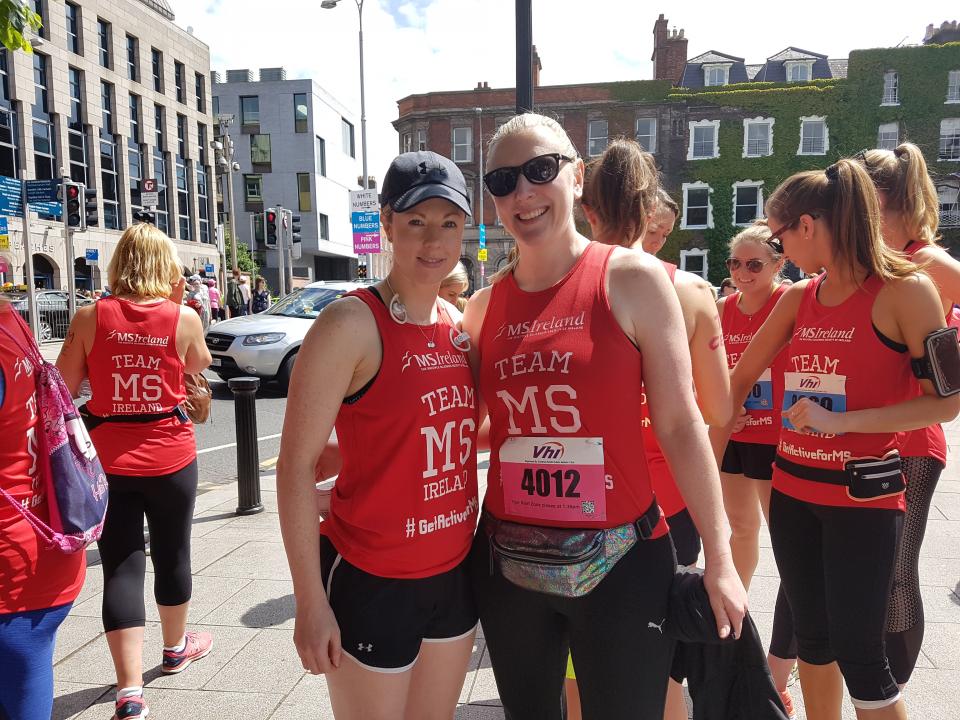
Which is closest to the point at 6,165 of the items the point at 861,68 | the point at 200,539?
the point at 200,539

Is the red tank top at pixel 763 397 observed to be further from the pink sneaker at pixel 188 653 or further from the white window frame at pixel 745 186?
the white window frame at pixel 745 186

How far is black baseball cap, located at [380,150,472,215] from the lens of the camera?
69.7 inches

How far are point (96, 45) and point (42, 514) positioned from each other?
134 feet

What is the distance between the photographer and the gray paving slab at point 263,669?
9.72 feet

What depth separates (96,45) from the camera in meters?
34.4

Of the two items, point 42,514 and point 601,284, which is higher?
point 601,284

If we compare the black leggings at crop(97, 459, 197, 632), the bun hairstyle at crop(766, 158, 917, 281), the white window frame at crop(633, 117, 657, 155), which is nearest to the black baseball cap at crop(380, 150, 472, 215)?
the bun hairstyle at crop(766, 158, 917, 281)

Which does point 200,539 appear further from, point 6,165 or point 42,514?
point 6,165

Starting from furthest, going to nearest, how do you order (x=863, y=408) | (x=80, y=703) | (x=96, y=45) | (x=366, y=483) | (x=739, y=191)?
1. (x=739, y=191)
2. (x=96, y=45)
3. (x=80, y=703)
4. (x=863, y=408)
5. (x=366, y=483)

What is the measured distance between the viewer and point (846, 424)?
2049mm

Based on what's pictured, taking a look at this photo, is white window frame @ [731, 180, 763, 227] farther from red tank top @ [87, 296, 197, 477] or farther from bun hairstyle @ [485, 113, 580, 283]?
bun hairstyle @ [485, 113, 580, 283]

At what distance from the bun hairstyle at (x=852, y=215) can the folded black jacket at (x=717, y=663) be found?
1.16 metres

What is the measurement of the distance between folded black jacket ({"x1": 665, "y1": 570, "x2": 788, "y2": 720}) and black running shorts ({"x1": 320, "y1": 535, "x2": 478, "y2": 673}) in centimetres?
58

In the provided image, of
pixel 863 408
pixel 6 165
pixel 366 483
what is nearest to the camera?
pixel 366 483
